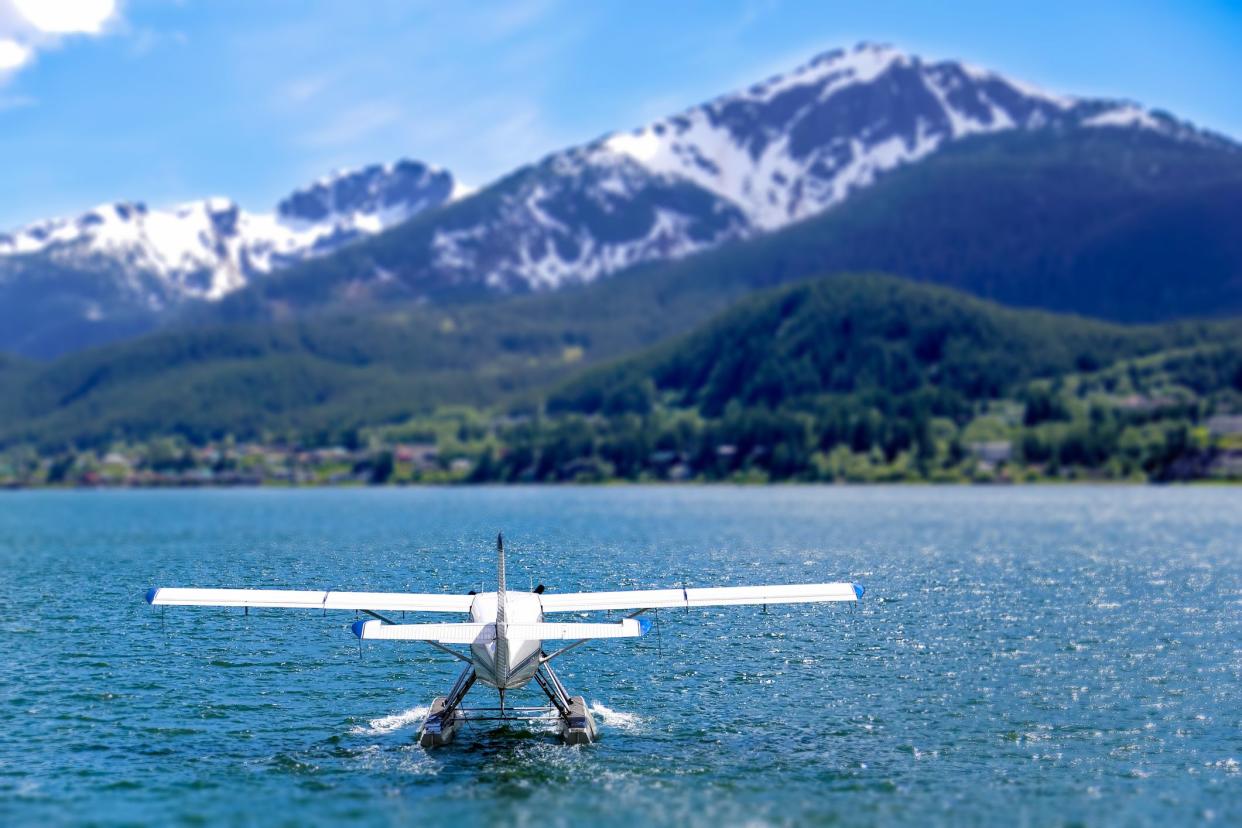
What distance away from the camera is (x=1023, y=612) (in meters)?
63.3

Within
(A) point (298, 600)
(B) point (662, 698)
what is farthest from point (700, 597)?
(A) point (298, 600)

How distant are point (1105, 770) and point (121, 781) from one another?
2541 cm

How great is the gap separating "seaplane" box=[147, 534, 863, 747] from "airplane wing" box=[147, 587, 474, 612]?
3 cm

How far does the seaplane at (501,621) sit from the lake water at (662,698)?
1.18 meters

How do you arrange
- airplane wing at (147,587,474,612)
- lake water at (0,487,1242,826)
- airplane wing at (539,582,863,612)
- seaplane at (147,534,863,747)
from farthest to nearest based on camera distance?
airplane wing at (539,582,863,612)
airplane wing at (147,587,474,612)
seaplane at (147,534,863,747)
lake water at (0,487,1242,826)

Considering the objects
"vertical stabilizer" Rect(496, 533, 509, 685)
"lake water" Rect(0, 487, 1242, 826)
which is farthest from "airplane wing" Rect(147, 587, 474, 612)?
"lake water" Rect(0, 487, 1242, 826)

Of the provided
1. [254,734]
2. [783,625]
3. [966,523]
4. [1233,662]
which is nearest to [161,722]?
[254,734]

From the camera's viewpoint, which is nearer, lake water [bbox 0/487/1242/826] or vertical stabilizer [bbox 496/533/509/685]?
lake water [bbox 0/487/1242/826]

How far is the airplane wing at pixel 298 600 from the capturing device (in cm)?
3606

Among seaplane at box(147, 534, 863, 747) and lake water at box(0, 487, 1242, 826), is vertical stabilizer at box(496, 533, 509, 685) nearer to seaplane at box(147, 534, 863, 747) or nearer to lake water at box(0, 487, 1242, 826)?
seaplane at box(147, 534, 863, 747)

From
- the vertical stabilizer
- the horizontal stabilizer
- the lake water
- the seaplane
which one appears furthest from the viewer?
the seaplane

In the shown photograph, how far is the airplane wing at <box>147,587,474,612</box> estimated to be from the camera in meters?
36.1

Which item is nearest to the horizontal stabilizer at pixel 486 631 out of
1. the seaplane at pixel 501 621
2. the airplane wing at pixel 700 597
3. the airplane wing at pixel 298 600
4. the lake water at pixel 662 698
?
the seaplane at pixel 501 621

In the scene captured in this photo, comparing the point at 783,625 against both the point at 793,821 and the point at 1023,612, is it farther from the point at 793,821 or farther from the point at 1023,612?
the point at 793,821
